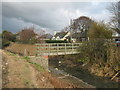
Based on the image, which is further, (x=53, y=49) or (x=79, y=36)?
(x=79, y=36)

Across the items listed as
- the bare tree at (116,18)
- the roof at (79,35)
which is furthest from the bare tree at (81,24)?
the bare tree at (116,18)

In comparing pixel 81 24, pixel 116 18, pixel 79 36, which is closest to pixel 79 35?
pixel 79 36

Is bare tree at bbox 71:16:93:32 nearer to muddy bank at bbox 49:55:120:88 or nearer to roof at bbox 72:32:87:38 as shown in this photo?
roof at bbox 72:32:87:38

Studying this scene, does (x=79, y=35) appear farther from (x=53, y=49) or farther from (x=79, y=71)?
(x=79, y=71)

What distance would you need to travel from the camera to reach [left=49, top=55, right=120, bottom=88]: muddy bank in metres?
6.78

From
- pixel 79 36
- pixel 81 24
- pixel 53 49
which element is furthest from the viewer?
A: pixel 81 24

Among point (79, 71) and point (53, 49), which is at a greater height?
point (53, 49)

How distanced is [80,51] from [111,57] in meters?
3.95

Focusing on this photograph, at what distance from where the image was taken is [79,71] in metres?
9.51

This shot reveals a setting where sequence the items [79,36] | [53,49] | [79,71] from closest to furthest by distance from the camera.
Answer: [79,71] < [53,49] < [79,36]

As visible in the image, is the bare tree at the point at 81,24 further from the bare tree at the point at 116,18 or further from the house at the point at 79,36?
the bare tree at the point at 116,18

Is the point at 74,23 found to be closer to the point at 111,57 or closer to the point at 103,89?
the point at 111,57

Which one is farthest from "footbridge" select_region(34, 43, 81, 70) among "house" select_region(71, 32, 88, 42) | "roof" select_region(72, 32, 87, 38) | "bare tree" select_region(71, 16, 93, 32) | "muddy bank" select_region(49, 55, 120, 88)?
"bare tree" select_region(71, 16, 93, 32)

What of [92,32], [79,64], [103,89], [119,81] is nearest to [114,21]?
[92,32]
